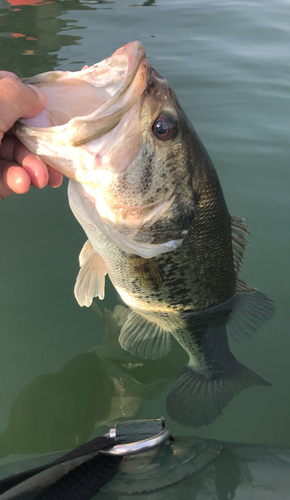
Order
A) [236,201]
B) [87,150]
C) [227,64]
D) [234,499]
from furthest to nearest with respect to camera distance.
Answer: [227,64], [236,201], [87,150], [234,499]

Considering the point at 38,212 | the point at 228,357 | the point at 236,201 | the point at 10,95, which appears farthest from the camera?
the point at 236,201

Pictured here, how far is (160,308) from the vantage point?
225 centimetres

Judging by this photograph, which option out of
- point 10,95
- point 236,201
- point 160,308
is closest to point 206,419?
point 160,308

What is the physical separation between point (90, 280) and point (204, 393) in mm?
Answer: 953

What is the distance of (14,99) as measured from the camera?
1312 mm

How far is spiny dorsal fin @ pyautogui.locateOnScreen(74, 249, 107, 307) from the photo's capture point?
2.21m

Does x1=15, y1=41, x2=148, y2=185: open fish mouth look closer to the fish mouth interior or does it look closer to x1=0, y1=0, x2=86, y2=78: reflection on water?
the fish mouth interior

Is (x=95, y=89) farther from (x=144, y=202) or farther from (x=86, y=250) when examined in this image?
(x=86, y=250)

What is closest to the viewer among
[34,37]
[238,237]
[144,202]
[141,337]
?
[144,202]

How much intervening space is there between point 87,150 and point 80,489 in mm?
1196

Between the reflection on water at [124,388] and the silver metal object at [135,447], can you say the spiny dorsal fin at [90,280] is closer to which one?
the reflection on water at [124,388]

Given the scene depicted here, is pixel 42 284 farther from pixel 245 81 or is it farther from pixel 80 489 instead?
pixel 245 81

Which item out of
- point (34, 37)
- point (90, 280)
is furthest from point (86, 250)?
point (34, 37)

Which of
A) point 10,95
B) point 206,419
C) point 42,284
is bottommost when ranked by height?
point 206,419
